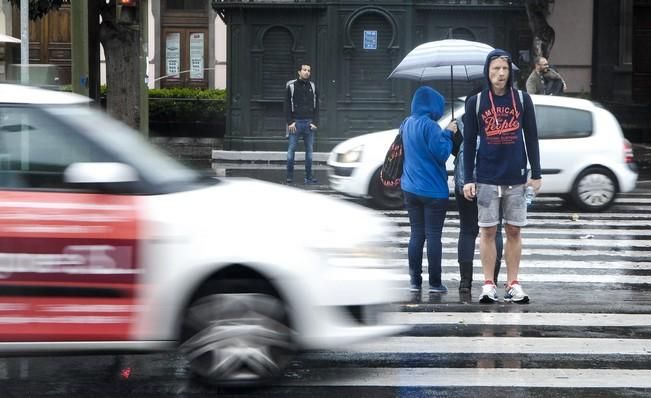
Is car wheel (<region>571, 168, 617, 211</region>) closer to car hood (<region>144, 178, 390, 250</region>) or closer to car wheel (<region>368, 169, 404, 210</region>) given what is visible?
car wheel (<region>368, 169, 404, 210</region>)

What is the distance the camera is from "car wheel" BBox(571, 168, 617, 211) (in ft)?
49.2

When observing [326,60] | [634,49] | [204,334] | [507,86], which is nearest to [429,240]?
[507,86]

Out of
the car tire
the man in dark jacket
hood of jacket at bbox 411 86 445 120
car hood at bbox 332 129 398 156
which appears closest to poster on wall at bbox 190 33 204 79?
the man in dark jacket

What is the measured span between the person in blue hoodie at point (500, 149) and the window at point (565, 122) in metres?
6.77

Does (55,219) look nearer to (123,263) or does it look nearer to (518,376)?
(123,263)

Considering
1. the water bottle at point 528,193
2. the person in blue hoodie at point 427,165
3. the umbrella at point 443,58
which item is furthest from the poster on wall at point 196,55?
the water bottle at point 528,193

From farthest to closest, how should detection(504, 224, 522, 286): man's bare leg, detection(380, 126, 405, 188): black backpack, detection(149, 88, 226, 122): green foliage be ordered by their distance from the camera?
1. detection(149, 88, 226, 122): green foliage
2. detection(380, 126, 405, 188): black backpack
3. detection(504, 224, 522, 286): man's bare leg

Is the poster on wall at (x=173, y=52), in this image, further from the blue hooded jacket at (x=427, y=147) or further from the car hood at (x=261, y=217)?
the car hood at (x=261, y=217)

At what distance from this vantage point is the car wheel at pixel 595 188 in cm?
1501

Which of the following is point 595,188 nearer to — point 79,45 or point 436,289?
point 436,289

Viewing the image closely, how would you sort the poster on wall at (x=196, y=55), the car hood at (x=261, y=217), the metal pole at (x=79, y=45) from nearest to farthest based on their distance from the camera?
the car hood at (x=261, y=217)
the metal pole at (x=79, y=45)
the poster on wall at (x=196, y=55)

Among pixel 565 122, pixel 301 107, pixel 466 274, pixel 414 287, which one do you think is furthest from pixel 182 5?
pixel 466 274

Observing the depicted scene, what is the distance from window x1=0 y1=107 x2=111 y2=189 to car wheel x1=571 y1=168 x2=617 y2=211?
10026mm

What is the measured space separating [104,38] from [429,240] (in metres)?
11.7
